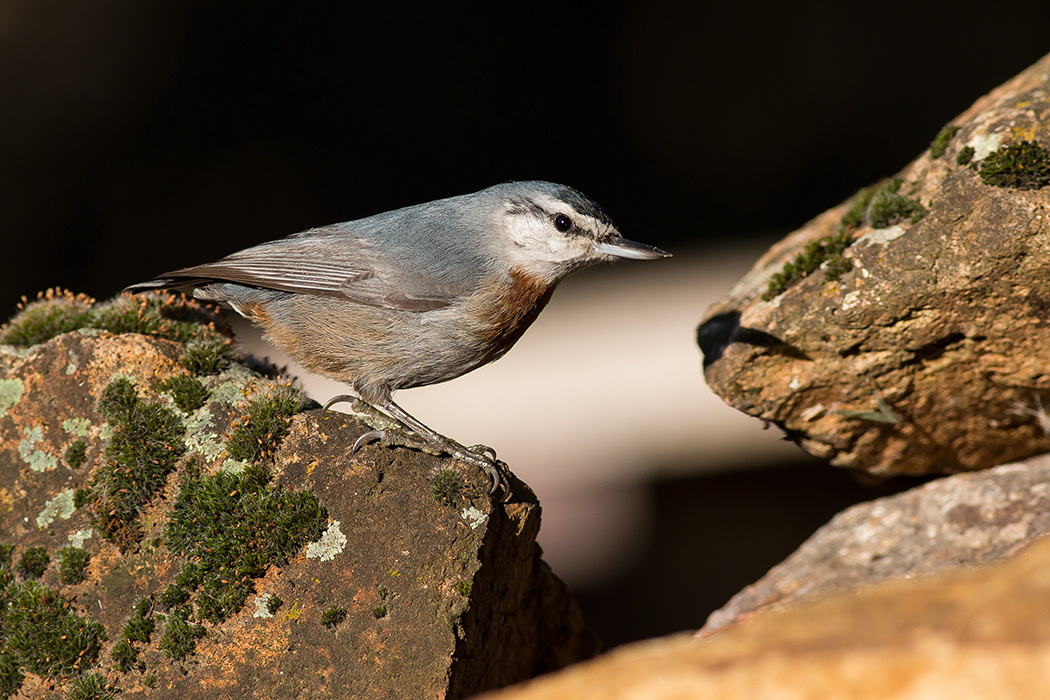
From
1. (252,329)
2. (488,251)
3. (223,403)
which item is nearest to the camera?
(223,403)

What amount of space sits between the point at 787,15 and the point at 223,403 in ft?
25.8

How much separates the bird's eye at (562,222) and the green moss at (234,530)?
175 cm

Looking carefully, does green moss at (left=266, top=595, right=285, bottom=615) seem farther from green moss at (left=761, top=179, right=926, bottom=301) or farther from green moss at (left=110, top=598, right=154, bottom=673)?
green moss at (left=761, top=179, right=926, bottom=301)

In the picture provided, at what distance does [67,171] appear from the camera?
28.0 ft

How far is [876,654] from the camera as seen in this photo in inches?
Result: 72.8

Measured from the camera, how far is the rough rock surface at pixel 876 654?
1.77 m

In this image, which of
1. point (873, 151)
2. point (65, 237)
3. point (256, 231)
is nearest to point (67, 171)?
point (65, 237)

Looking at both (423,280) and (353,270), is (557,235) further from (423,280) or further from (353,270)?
(353,270)

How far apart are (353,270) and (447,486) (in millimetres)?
1403

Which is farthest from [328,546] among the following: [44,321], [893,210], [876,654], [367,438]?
[893,210]

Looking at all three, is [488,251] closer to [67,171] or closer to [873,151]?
[67,171]

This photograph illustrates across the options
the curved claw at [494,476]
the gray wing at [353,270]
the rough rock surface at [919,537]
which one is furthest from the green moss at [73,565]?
the rough rock surface at [919,537]

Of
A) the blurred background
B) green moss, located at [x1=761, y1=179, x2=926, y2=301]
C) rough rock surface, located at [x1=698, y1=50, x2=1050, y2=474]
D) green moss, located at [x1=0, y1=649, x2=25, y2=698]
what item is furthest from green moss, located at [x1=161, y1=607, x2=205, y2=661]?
the blurred background

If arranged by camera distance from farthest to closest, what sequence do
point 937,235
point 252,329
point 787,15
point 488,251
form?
point 787,15 < point 252,329 < point 488,251 < point 937,235
